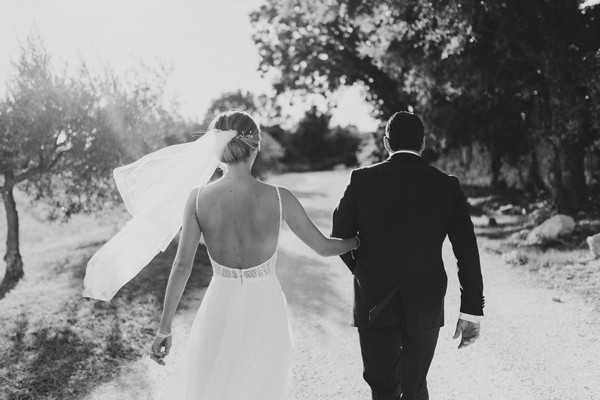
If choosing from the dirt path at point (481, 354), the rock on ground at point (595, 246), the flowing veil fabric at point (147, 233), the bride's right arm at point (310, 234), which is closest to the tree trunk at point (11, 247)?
the dirt path at point (481, 354)

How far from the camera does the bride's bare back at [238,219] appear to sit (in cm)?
332

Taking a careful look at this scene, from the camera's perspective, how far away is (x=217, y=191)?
3348mm

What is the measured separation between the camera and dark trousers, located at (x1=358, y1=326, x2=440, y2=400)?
3498 millimetres

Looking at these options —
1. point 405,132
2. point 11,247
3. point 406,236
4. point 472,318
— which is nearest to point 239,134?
point 405,132

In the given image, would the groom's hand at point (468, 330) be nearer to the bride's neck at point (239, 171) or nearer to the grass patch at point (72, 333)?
the bride's neck at point (239, 171)

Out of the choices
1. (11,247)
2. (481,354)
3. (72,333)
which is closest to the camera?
(481,354)

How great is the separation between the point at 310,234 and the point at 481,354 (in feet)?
12.0

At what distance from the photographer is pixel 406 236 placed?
3.44 meters

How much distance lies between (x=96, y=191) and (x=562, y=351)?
1104 cm

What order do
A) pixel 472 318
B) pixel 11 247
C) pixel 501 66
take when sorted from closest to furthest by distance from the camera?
pixel 472 318 → pixel 11 247 → pixel 501 66

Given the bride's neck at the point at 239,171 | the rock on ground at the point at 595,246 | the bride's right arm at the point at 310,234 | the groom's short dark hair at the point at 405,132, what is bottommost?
the rock on ground at the point at 595,246

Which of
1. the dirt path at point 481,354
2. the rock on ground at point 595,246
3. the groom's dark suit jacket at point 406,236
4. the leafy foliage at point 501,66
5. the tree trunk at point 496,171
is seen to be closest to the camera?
the groom's dark suit jacket at point 406,236

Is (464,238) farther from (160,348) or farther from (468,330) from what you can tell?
(160,348)

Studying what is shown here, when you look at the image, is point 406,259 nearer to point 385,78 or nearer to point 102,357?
point 102,357
